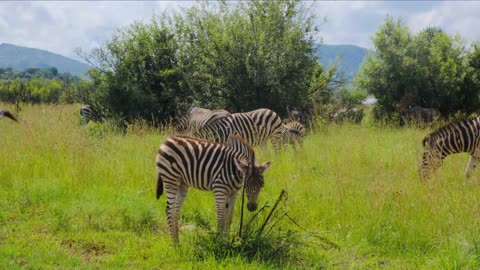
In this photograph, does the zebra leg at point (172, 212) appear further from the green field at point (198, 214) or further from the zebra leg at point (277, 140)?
the zebra leg at point (277, 140)

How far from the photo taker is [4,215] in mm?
6730

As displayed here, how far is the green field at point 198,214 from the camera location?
17.5 feet

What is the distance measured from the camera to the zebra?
10227 millimetres

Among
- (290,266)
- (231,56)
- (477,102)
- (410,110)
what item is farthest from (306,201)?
(477,102)

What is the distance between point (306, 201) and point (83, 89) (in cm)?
1781

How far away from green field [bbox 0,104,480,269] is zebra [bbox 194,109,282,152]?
60.4 inches

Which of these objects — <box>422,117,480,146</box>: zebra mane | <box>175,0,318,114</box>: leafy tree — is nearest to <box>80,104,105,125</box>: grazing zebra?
<box>175,0,318,114</box>: leafy tree

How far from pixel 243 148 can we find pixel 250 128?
466 cm

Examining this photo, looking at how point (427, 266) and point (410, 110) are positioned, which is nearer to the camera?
point (427, 266)

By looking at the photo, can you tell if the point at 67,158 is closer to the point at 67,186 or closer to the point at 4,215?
the point at 67,186

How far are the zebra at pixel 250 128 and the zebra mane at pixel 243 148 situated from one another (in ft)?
11.5

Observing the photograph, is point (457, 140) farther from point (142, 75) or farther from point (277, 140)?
point (142, 75)

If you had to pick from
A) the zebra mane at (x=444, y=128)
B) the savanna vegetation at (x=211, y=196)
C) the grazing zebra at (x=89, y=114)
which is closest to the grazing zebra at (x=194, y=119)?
the savanna vegetation at (x=211, y=196)

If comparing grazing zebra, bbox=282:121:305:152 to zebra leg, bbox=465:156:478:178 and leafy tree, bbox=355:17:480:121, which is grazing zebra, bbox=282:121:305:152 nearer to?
zebra leg, bbox=465:156:478:178
